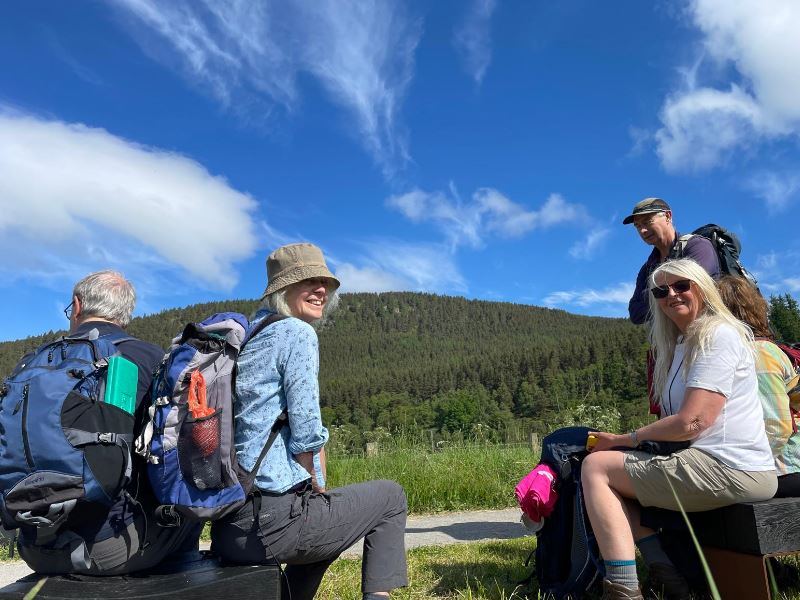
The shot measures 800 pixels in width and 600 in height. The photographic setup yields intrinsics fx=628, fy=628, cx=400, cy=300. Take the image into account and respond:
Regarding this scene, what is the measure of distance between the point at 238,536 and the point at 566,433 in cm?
179

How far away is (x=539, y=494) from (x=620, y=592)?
583mm

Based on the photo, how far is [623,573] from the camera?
2.69m

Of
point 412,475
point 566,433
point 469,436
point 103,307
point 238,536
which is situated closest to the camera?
point 238,536

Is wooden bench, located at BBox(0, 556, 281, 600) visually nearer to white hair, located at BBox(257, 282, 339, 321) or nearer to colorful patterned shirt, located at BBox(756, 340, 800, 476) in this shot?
white hair, located at BBox(257, 282, 339, 321)

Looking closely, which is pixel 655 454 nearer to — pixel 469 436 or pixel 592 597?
pixel 592 597

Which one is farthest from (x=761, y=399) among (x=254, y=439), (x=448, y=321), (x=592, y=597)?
(x=448, y=321)

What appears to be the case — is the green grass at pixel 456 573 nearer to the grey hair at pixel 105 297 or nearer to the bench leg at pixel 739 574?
the bench leg at pixel 739 574

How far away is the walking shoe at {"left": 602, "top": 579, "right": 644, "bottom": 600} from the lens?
265cm

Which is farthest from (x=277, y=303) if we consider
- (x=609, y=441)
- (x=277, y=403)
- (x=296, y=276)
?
(x=609, y=441)

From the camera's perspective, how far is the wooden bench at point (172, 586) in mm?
2180

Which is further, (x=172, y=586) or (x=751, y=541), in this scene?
(x=751, y=541)

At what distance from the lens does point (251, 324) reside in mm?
A: 2557

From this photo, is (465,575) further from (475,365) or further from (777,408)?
(475,365)

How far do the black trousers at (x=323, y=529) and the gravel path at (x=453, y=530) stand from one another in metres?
2.38
